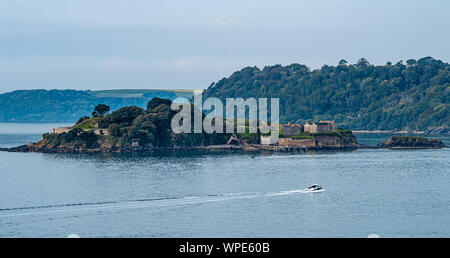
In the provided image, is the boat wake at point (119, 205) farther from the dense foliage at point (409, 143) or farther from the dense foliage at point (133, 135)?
the dense foliage at point (409, 143)

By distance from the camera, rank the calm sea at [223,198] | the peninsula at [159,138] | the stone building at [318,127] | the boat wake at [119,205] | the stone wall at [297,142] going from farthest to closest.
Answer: the stone building at [318,127]
the stone wall at [297,142]
the peninsula at [159,138]
the boat wake at [119,205]
the calm sea at [223,198]

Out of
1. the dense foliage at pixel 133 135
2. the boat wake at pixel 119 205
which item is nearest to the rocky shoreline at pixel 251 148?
the dense foliage at pixel 133 135

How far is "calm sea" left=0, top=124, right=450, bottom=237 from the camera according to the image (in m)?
42.8

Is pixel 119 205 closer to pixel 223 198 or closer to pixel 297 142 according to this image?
pixel 223 198

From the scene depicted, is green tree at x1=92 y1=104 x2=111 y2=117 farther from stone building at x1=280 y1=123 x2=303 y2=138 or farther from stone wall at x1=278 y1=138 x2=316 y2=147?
stone wall at x1=278 y1=138 x2=316 y2=147

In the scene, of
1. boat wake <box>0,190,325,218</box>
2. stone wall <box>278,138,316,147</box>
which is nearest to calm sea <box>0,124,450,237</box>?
boat wake <box>0,190,325,218</box>

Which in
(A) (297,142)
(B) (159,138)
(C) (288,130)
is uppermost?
(C) (288,130)

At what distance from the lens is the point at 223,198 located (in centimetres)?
5616

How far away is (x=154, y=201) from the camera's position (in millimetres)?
53312

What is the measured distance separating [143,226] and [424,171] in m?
52.4

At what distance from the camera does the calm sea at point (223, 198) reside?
140 ft

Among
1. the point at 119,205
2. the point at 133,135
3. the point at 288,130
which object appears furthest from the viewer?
the point at 288,130

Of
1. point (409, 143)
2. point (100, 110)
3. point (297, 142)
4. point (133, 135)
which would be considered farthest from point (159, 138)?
point (409, 143)
